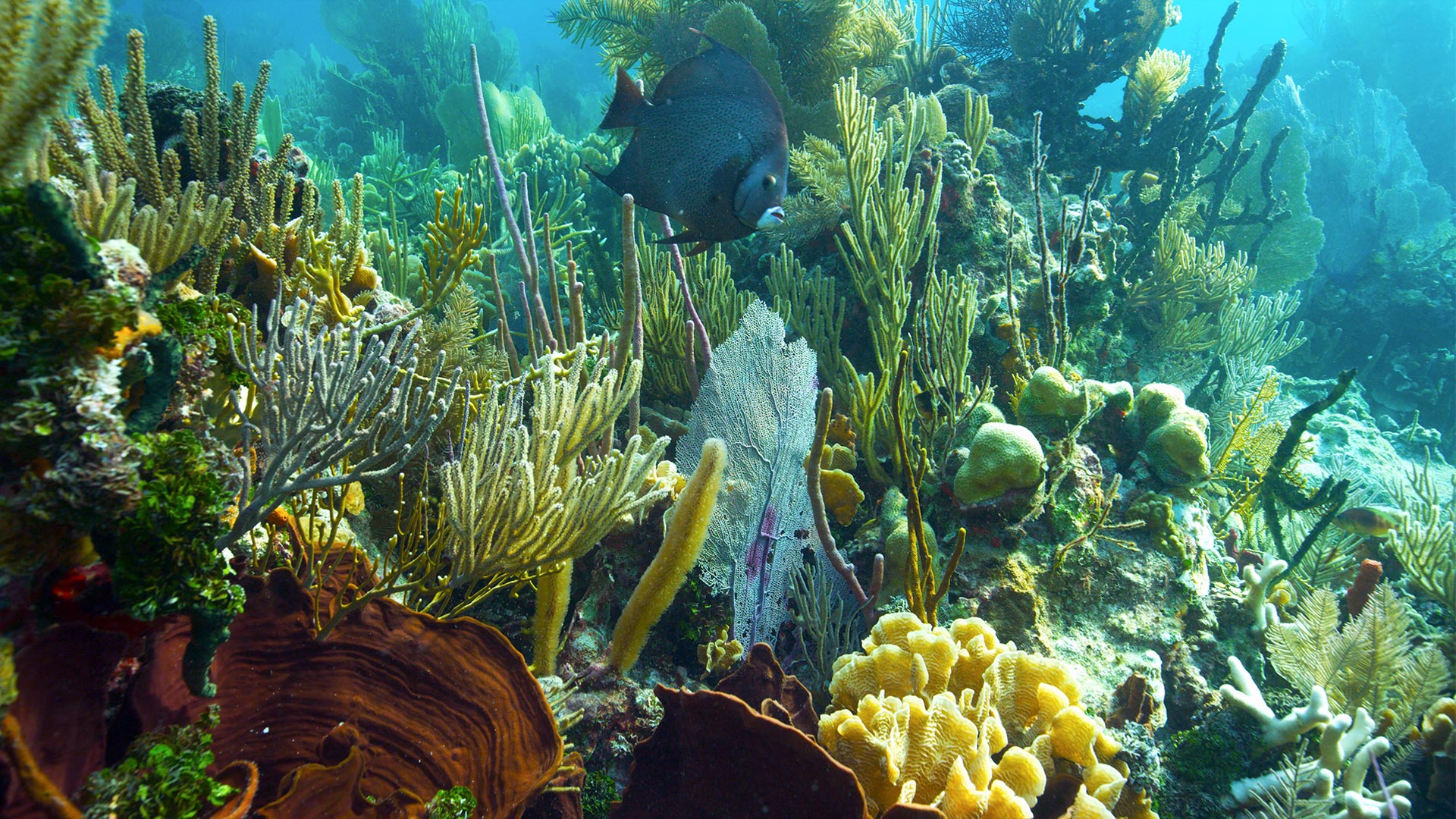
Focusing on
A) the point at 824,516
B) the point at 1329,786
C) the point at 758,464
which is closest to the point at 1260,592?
the point at 1329,786

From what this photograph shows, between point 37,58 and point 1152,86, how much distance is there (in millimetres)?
10440

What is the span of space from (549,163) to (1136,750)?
372 inches

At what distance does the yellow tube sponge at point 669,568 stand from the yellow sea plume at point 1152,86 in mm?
9109

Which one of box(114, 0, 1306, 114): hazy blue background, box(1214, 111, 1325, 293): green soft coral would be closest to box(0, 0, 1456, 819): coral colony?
box(1214, 111, 1325, 293): green soft coral

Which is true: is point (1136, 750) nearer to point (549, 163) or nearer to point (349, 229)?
point (349, 229)

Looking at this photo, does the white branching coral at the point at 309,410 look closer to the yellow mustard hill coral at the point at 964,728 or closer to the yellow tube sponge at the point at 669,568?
the yellow tube sponge at the point at 669,568

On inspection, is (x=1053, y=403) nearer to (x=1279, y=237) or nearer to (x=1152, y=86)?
(x=1152, y=86)

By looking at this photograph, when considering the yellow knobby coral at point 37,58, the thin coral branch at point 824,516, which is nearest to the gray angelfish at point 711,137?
Answer: the thin coral branch at point 824,516

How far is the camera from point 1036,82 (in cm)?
848

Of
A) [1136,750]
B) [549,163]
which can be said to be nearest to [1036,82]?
[549,163]

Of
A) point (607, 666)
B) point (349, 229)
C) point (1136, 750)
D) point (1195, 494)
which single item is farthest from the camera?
point (1195, 494)

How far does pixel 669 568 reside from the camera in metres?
2.37

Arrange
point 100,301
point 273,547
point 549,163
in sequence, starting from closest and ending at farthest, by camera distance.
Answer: point 100,301, point 273,547, point 549,163

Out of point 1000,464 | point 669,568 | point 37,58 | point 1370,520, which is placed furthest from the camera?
point 1370,520
